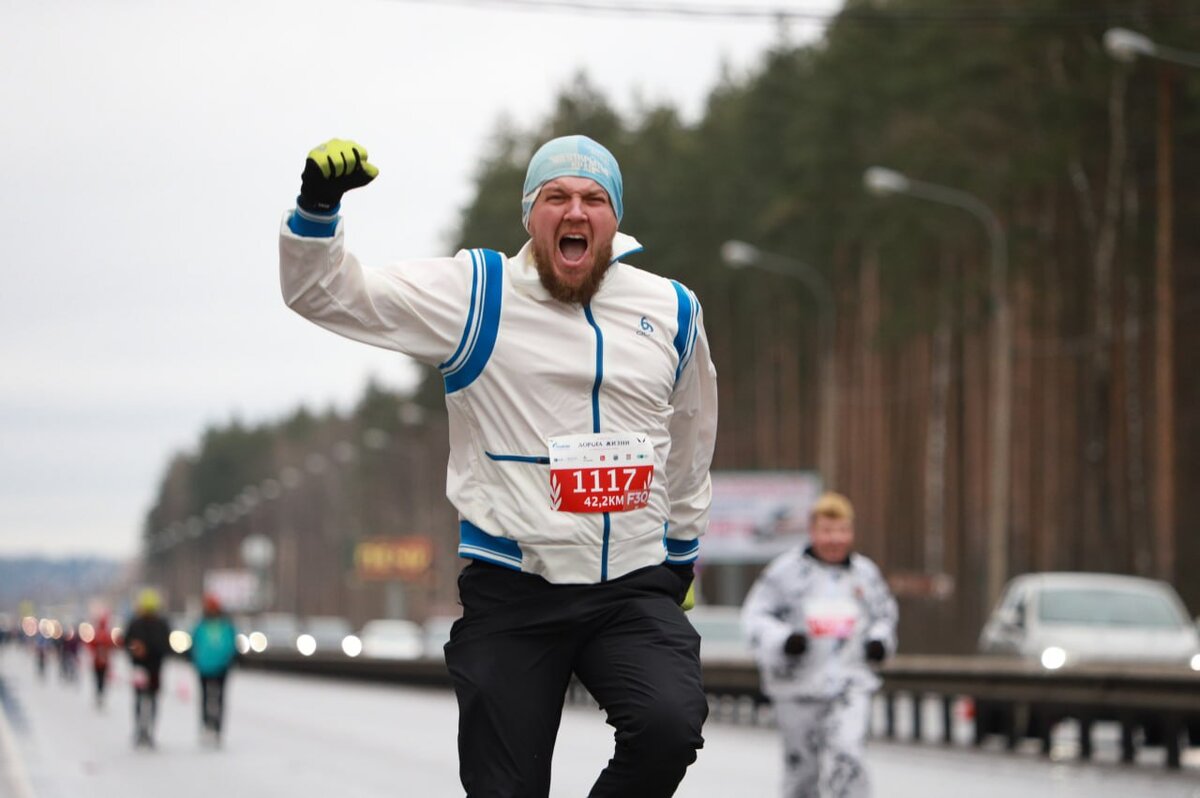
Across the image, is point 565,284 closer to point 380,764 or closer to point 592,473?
point 592,473

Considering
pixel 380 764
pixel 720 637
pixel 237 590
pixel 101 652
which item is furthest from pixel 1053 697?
pixel 237 590

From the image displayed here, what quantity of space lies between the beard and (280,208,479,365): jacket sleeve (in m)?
0.15

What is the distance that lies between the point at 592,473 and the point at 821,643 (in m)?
6.05

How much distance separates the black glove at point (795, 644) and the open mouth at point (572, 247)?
5.62 meters

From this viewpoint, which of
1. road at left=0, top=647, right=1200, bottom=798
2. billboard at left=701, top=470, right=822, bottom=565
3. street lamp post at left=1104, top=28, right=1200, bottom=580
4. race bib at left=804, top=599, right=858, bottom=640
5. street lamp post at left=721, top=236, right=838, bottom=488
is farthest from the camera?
billboard at left=701, top=470, right=822, bottom=565

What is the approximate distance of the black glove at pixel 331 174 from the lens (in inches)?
203

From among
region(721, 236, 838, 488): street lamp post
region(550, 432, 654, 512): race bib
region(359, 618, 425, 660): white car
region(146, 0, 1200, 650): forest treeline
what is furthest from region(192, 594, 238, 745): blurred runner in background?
region(359, 618, 425, 660): white car

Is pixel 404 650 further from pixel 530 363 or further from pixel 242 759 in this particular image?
pixel 530 363

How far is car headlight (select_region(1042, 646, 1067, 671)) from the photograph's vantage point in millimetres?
22734

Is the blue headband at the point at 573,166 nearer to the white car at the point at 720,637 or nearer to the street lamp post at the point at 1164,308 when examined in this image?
the white car at the point at 720,637

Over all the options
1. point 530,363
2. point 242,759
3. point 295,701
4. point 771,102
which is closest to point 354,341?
point 530,363

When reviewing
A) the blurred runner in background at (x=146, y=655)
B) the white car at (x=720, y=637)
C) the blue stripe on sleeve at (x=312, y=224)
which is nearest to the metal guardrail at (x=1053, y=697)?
the white car at (x=720, y=637)

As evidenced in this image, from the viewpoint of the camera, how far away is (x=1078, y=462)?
60.1 metres

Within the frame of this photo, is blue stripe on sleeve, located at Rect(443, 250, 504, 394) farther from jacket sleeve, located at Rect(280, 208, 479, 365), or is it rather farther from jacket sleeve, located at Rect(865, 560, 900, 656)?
jacket sleeve, located at Rect(865, 560, 900, 656)
